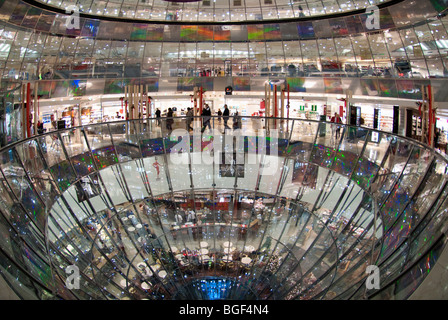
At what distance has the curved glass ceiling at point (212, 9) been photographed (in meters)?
24.8

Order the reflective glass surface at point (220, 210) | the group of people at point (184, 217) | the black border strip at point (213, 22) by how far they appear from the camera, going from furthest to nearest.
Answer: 1. the black border strip at point (213, 22)
2. the group of people at point (184, 217)
3. the reflective glass surface at point (220, 210)

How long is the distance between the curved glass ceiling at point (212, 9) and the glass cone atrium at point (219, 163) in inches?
4.1

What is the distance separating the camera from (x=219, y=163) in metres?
15.2

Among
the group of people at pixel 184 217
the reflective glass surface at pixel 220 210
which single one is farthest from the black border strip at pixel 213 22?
the group of people at pixel 184 217

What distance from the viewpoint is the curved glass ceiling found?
24750 millimetres

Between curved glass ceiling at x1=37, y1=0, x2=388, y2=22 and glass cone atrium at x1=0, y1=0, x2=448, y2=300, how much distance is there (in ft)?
0.34

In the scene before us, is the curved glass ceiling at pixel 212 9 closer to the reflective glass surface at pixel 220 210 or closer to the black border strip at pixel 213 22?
the black border strip at pixel 213 22

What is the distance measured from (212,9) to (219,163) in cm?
1691

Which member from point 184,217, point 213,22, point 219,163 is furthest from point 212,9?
point 184,217

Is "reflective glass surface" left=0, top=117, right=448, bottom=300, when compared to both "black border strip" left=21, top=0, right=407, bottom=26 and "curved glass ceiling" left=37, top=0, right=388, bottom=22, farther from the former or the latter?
"curved glass ceiling" left=37, top=0, right=388, bottom=22

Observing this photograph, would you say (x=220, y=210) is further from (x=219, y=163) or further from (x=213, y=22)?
(x=213, y=22)

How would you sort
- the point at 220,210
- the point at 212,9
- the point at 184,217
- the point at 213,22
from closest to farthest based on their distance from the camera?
the point at 184,217, the point at 220,210, the point at 212,9, the point at 213,22

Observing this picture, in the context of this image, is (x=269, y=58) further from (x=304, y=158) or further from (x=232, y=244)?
(x=232, y=244)

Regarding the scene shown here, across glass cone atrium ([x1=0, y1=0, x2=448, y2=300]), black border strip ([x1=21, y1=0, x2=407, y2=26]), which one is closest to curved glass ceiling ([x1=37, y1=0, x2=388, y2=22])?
glass cone atrium ([x1=0, y1=0, x2=448, y2=300])
